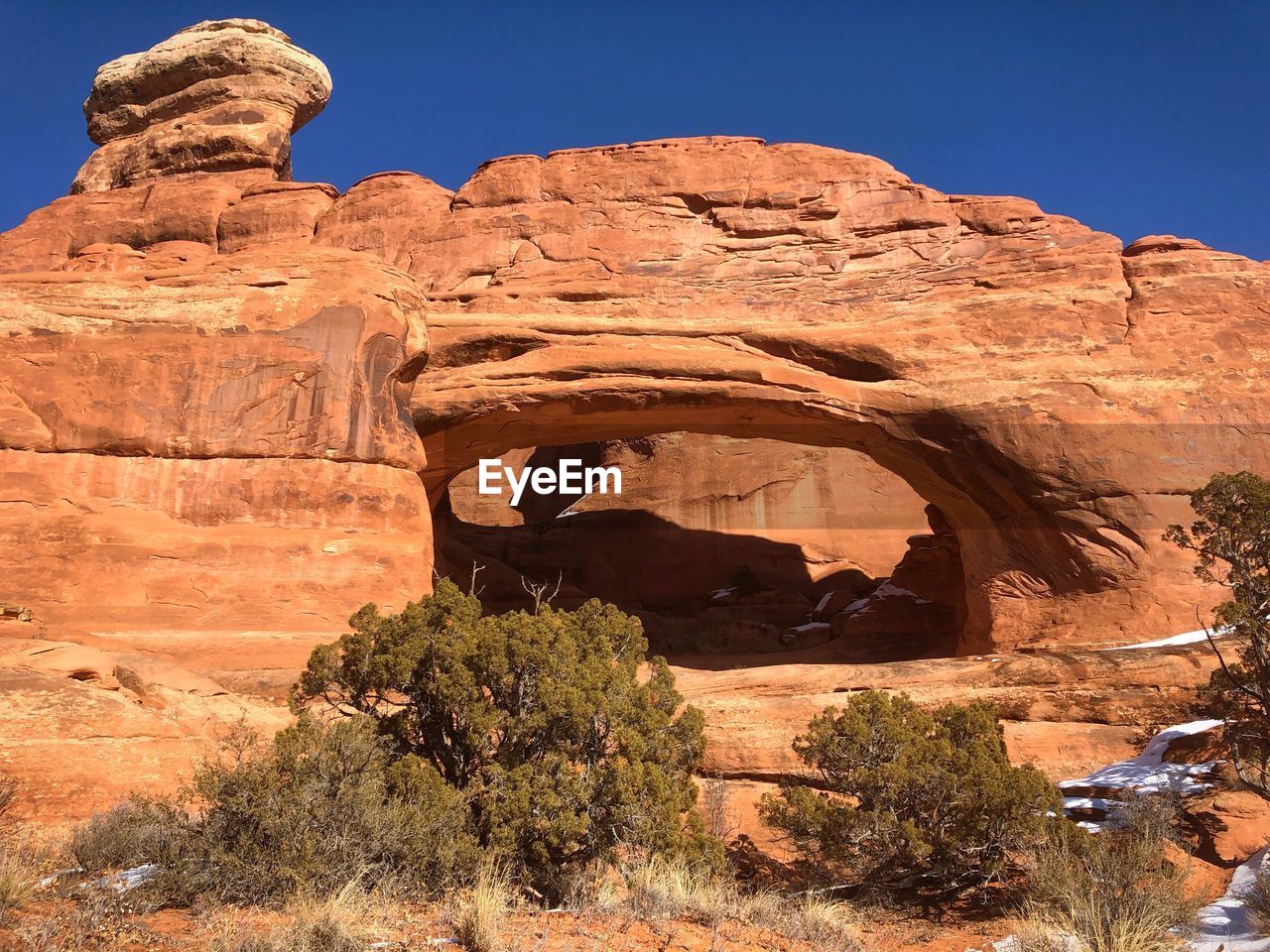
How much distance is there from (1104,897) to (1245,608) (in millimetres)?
3405

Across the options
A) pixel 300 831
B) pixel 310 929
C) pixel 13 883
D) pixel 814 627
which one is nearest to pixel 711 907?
pixel 310 929

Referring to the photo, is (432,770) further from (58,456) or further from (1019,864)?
(58,456)

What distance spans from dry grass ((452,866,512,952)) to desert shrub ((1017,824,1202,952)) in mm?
3310

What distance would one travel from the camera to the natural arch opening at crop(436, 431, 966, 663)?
22.3m

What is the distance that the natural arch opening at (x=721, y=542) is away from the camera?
22344mm

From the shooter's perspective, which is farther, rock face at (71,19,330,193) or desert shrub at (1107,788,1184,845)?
rock face at (71,19,330,193)

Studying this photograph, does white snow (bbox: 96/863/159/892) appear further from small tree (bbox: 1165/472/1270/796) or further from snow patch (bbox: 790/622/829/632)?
snow patch (bbox: 790/622/829/632)

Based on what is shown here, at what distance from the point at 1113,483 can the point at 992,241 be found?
5128mm

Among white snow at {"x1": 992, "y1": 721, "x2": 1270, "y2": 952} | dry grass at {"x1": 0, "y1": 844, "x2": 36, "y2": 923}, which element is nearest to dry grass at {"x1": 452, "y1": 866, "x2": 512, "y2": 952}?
dry grass at {"x1": 0, "y1": 844, "x2": 36, "y2": 923}

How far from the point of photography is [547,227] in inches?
686

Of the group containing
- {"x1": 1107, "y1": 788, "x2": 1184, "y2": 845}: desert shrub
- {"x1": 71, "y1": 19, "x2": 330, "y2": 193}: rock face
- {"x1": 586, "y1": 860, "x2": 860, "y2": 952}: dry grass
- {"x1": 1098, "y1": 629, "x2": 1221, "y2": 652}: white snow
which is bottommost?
{"x1": 586, "y1": 860, "x2": 860, "y2": 952}: dry grass

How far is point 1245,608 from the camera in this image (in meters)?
8.11

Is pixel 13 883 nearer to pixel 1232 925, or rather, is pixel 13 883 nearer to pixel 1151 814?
pixel 1232 925

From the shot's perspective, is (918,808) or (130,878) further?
(918,808)
